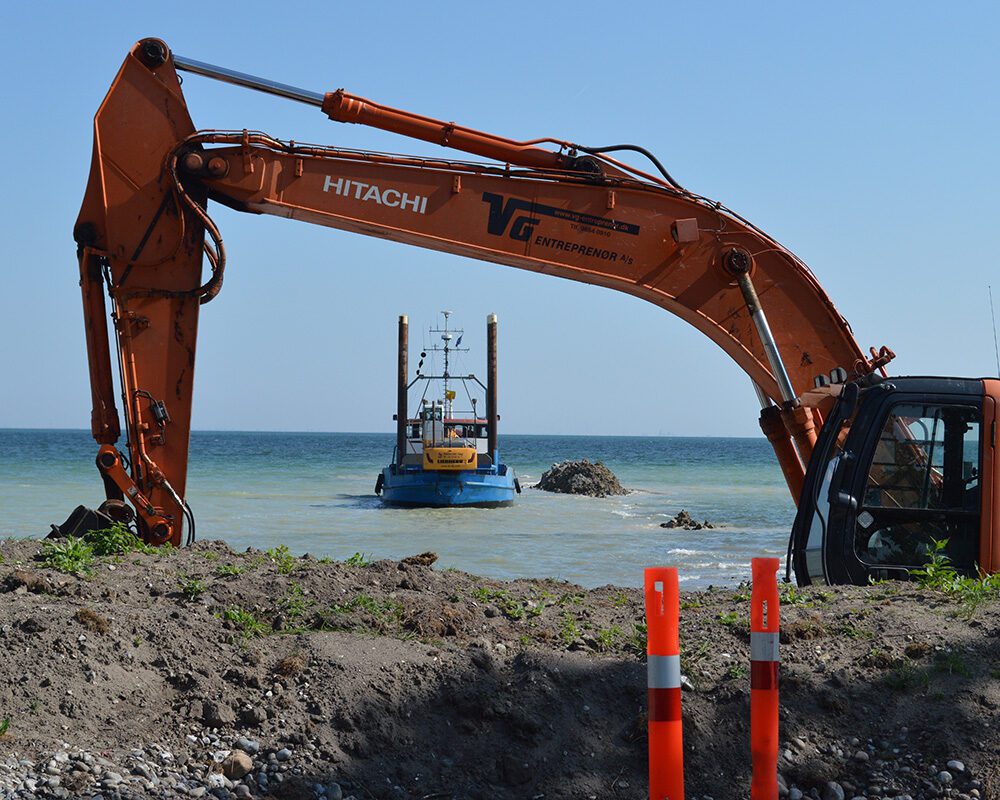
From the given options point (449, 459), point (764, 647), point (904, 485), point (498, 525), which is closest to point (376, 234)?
point (904, 485)

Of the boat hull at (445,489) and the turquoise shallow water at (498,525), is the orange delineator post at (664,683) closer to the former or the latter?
the turquoise shallow water at (498,525)

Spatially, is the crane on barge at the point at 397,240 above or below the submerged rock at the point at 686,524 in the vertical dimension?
above

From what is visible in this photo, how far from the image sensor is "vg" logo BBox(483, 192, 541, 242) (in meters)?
9.19

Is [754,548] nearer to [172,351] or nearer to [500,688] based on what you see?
[172,351]

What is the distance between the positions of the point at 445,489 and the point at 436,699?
75.2 ft

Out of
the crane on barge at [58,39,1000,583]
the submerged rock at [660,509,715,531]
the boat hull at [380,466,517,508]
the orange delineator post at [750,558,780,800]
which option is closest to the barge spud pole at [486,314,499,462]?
the boat hull at [380,466,517,508]

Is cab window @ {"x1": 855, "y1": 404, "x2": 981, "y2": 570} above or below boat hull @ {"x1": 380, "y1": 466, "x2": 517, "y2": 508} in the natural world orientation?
above

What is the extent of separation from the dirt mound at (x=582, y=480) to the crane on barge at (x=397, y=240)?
29486 millimetres

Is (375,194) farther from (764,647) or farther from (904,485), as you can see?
(764,647)

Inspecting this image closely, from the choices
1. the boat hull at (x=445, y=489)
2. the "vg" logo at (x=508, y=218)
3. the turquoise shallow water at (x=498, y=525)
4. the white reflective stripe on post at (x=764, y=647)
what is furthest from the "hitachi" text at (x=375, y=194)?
the boat hull at (x=445, y=489)

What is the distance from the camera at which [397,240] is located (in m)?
9.17

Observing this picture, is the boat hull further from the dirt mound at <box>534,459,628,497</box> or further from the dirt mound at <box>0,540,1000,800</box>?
the dirt mound at <box>0,540,1000,800</box>

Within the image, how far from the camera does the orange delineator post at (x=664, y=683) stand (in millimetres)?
4387

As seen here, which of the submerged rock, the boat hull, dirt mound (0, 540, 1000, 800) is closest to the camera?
dirt mound (0, 540, 1000, 800)
